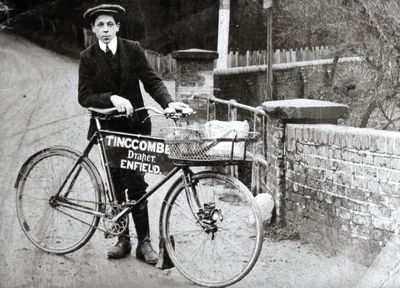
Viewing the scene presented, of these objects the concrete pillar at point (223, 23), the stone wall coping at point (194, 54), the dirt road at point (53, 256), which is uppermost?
the concrete pillar at point (223, 23)

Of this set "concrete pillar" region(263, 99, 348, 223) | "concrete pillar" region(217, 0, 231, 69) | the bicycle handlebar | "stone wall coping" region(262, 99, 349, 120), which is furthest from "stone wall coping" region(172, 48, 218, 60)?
"concrete pillar" region(217, 0, 231, 69)

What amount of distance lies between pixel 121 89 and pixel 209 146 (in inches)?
41.7

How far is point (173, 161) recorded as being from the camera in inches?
147

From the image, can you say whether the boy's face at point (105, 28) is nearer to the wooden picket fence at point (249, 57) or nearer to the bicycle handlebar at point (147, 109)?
the wooden picket fence at point (249, 57)

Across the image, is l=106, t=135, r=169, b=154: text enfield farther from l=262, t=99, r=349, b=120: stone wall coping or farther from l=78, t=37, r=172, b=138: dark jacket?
l=262, t=99, r=349, b=120: stone wall coping

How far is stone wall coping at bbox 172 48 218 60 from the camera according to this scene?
7.81 m

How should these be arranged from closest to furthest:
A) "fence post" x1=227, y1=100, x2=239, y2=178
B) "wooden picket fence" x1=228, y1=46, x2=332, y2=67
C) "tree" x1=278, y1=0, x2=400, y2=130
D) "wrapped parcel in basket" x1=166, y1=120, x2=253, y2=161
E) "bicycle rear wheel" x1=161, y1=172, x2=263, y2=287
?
"wrapped parcel in basket" x1=166, y1=120, x2=253, y2=161 → "bicycle rear wheel" x1=161, y1=172, x2=263, y2=287 → "fence post" x1=227, y1=100, x2=239, y2=178 → "tree" x1=278, y1=0, x2=400, y2=130 → "wooden picket fence" x1=228, y1=46, x2=332, y2=67

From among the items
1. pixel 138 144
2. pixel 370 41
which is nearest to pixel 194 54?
pixel 370 41

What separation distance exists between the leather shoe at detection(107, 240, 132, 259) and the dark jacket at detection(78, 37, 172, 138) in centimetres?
80

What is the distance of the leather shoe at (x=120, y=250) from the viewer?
4.16 m

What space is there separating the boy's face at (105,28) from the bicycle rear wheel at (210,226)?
1164mm

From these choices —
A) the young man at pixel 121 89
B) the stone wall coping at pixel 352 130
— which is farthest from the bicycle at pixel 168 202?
the stone wall coping at pixel 352 130

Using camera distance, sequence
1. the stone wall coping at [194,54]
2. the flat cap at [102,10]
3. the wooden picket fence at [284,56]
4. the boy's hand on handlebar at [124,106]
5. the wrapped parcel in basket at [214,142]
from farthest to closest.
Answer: the wooden picket fence at [284,56] → the stone wall coping at [194,54] → the flat cap at [102,10] → the boy's hand on handlebar at [124,106] → the wrapped parcel in basket at [214,142]

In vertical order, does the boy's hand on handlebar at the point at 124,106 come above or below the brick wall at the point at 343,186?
above
